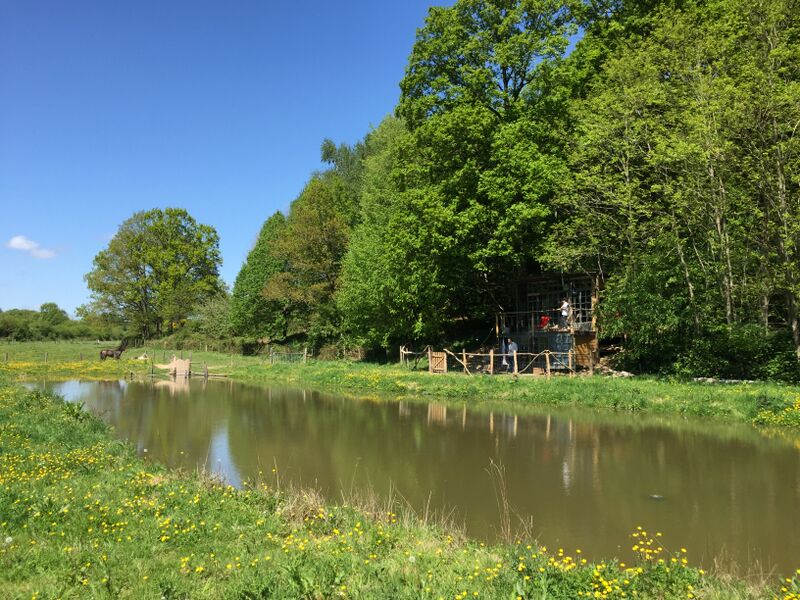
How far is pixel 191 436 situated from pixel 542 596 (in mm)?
14137

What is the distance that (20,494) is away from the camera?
7980 millimetres

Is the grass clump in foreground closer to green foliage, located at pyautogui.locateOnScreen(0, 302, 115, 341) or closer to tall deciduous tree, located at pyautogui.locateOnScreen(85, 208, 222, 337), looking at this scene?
tall deciduous tree, located at pyautogui.locateOnScreen(85, 208, 222, 337)

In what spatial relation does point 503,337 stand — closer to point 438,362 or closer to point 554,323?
point 554,323

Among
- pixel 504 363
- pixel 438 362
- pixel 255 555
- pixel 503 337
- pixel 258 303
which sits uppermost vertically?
pixel 258 303

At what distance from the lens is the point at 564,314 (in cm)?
2812

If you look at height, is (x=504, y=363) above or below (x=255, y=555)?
above

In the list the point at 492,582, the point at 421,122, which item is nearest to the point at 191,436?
the point at 492,582

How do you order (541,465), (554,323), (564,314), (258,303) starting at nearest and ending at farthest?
(541,465) → (564,314) → (554,323) → (258,303)

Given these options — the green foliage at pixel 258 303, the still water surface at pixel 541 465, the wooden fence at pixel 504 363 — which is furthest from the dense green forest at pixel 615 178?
the green foliage at pixel 258 303

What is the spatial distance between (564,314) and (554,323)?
2076 millimetres

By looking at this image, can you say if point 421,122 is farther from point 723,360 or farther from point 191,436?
point 191,436

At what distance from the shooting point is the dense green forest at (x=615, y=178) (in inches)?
777

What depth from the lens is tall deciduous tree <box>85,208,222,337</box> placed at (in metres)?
66.1

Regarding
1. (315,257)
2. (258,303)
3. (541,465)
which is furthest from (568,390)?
(258,303)
